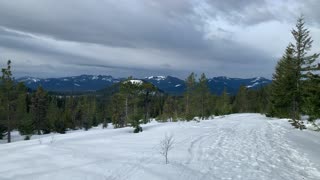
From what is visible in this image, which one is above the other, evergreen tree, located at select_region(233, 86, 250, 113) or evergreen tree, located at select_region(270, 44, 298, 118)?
evergreen tree, located at select_region(270, 44, 298, 118)

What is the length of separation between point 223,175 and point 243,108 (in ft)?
313

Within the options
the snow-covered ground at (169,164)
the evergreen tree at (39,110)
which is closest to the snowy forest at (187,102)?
the evergreen tree at (39,110)

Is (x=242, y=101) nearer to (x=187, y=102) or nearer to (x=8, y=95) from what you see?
(x=187, y=102)

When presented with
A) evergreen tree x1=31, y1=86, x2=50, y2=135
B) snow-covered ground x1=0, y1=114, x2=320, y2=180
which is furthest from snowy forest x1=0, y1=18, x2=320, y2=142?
snow-covered ground x1=0, y1=114, x2=320, y2=180

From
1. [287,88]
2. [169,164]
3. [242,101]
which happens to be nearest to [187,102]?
[242,101]

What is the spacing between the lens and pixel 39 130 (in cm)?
6297

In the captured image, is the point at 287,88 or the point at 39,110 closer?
the point at 287,88

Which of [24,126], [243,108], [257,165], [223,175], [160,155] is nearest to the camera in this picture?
[223,175]

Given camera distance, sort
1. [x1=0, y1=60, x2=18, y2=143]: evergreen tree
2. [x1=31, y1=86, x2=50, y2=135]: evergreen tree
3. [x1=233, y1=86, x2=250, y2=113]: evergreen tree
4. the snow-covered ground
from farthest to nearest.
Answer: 1. [x1=233, y1=86, x2=250, y2=113]: evergreen tree
2. [x1=31, y1=86, x2=50, y2=135]: evergreen tree
3. [x1=0, y1=60, x2=18, y2=143]: evergreen tree
4. the snow-covered ground

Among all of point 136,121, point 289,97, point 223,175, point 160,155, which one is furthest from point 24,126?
point 223,175

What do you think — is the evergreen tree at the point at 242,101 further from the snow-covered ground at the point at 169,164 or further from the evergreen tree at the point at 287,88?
the snow-covered ground at the point at 169,164

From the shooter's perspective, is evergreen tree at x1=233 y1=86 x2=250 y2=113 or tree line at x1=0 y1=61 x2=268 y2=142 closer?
tree line at x1=0 y1=61 x2=268 y2=142

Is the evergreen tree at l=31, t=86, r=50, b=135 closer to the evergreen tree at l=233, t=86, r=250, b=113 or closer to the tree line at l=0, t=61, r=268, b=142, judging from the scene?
the tree line at l=0, t=61, r=268, b=142

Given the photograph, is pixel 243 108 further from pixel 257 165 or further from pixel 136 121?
pixel 257 165
